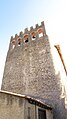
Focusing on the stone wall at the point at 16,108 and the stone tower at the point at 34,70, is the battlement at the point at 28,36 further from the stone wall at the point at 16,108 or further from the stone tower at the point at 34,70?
the stone wall at the point at 16,108

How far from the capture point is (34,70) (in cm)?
1541

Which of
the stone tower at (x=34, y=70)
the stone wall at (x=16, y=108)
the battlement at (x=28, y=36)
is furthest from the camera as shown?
the battlement at (x=28, y=36)

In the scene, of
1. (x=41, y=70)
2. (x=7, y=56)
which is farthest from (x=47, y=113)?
(x=7, y=56)

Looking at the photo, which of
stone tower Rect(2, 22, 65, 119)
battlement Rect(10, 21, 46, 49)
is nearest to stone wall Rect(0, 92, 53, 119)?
stone tower Rect(2, 22, 65, 119)

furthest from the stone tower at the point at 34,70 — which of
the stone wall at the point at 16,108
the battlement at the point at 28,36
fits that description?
the stone wall at the point at 16,108

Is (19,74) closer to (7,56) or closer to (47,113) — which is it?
(7,56)

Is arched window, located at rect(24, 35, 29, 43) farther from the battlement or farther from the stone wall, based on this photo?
the stone wall

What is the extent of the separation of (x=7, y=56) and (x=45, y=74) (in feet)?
21.1

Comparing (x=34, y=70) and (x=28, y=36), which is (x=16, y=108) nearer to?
(x=34, y=70)

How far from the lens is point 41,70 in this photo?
15.0 m

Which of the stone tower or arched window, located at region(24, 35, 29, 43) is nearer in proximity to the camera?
the stone tower

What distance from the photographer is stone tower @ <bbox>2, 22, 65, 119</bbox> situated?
13133 millimetres

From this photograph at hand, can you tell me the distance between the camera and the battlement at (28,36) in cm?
1804

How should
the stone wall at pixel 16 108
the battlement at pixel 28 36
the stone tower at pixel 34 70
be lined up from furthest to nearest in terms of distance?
1. the battlement at pixel 28 36
2. the stone tower at pixel 34 70
3. the stone wall at pixel 16 108
